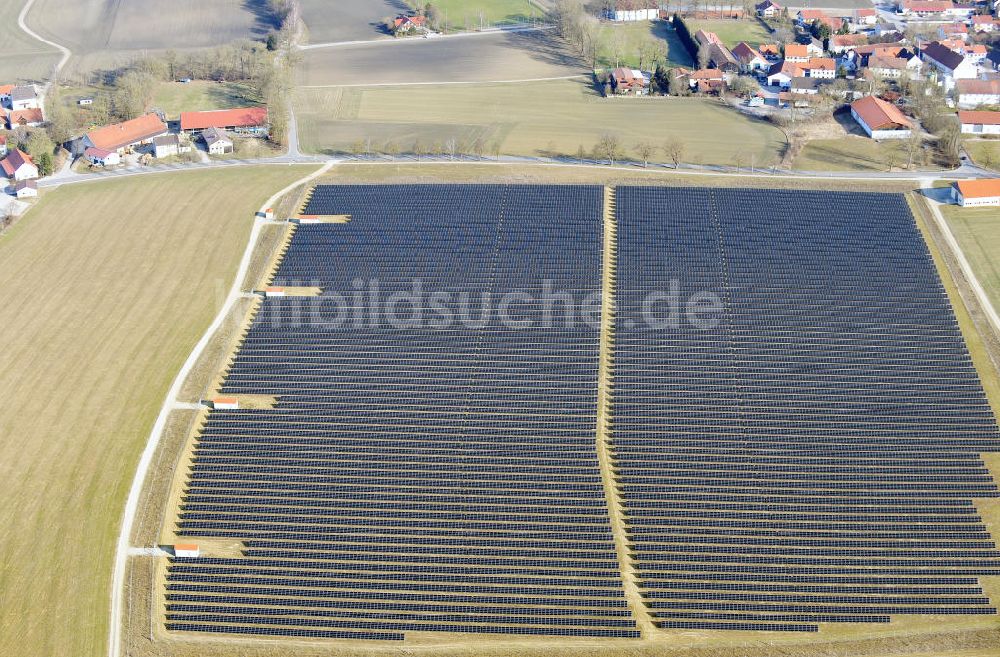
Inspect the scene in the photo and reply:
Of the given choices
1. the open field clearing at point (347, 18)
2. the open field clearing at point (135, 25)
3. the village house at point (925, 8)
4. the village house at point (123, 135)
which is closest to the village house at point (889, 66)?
the village house at point (925, 8)

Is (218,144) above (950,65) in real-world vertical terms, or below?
below

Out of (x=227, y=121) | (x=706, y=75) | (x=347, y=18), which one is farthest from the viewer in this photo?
(x=347, y=18)

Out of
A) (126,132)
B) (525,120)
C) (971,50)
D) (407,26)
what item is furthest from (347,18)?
(971,50)

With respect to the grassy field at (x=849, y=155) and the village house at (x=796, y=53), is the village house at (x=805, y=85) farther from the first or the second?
the grassy field at (x=849, y=155)

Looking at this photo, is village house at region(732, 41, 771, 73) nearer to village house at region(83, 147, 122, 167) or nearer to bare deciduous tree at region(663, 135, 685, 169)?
bare deciduous tree at region(663, 135, 685, 169)

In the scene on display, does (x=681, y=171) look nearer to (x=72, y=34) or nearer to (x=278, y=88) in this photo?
(x=278, y=88)

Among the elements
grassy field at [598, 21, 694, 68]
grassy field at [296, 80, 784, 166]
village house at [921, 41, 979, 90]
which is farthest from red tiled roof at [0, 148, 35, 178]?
village house at [921, 41, 979, 90]

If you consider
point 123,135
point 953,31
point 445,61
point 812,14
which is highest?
point 953,31

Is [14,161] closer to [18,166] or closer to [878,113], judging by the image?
[18,166]
